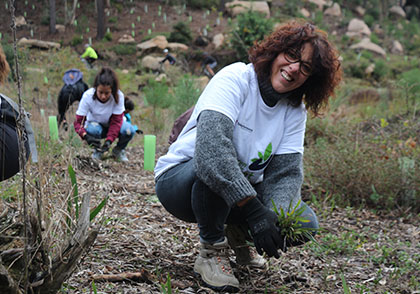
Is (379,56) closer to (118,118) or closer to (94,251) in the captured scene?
(118,118)

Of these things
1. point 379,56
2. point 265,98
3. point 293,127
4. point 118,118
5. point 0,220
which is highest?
point 265,98

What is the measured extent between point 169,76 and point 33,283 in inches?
451

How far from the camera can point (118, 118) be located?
4.66m

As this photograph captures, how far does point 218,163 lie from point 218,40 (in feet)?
53.8

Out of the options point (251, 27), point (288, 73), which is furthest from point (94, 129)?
point (251, 27)

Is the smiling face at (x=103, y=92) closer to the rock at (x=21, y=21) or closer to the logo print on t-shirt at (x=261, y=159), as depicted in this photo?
the rock at (x=21, y=21)

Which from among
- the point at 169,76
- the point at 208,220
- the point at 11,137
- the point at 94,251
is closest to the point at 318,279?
the point at 208,220

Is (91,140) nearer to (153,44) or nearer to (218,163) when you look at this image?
(218,163)

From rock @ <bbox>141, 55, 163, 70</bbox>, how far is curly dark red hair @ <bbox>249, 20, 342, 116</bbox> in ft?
42.4

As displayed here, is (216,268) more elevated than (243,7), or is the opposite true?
(216,268)

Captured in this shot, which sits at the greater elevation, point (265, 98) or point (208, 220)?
point (265, 98)

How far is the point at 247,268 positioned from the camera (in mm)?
2240

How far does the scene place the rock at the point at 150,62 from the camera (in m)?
14.8

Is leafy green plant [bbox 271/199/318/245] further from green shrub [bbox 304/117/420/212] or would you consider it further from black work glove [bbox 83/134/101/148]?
black work glove [bbox 83/134/101/148]
